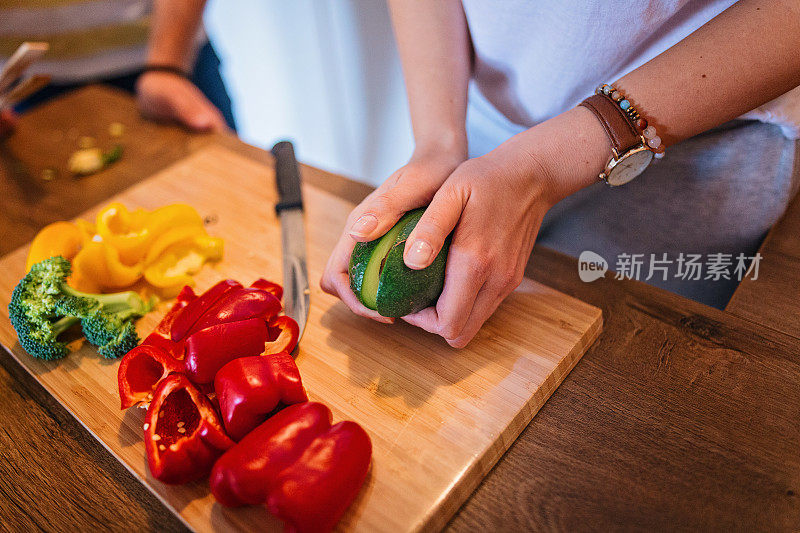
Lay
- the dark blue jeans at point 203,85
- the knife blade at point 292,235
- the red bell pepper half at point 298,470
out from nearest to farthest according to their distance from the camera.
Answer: the red bell pepper half at point 298,470, the knife blade at point 292,235, the dark blue jeans at point 203,85

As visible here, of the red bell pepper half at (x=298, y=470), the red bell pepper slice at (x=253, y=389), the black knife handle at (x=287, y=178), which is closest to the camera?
the red bell pepper half at (x=298, y=470)

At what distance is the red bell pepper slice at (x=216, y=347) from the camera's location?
1005mm

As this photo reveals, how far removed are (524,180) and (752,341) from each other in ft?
1.99

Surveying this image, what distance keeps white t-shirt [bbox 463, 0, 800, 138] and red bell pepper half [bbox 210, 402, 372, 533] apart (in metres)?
1.01

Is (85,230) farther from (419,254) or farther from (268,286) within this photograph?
(419,254)

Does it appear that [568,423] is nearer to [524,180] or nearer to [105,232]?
[524,180]

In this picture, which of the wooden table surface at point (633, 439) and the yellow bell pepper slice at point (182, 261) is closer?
the wooden table surface at point (633, 439)

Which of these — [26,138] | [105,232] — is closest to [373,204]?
[105,232]

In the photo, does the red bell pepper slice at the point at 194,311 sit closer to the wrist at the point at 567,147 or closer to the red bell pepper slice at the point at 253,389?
the red bell pepper slice at the point at 253,389

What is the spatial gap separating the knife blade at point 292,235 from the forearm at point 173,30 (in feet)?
2.99

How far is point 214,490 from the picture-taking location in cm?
85

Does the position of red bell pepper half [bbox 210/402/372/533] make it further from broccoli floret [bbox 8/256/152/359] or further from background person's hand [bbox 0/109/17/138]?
background person's hand [bbox 0/109/17/138]

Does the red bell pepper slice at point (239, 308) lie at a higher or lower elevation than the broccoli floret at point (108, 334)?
higher

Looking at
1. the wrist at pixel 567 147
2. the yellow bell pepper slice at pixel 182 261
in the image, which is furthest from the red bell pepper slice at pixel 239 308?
the wrist at pixel 567 147
